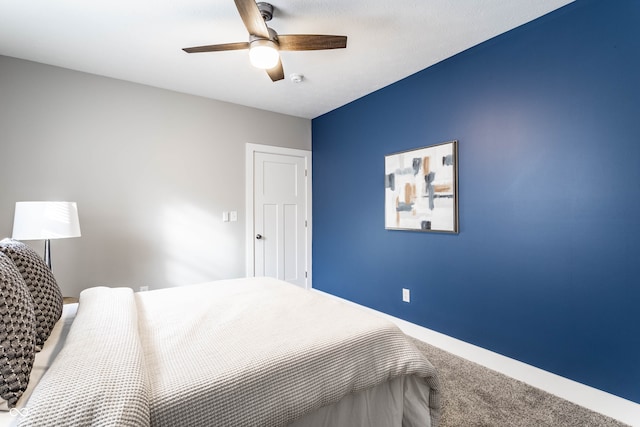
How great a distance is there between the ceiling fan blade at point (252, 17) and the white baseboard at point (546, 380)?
2662 millimetres

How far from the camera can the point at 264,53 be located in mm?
1804

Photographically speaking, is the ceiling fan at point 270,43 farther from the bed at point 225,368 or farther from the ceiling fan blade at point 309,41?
the bed at point 225,368

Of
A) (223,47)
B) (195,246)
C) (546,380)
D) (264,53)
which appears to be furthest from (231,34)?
(546,380)

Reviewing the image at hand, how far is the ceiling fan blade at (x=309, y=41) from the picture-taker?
70.6 inches

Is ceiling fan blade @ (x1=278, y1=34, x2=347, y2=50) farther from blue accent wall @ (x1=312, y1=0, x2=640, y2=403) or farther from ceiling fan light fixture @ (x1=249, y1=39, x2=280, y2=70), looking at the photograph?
blue accent wall @ (x1=312, y1=0, x2=640, y2=403)

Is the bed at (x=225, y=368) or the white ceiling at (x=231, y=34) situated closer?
the bed at (x=225, y=368)

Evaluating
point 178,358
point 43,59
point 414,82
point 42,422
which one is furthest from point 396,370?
point 43,59

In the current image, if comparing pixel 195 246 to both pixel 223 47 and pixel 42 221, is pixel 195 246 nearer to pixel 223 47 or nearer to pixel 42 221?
pixel 42 221

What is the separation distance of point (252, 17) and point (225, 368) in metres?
1.63

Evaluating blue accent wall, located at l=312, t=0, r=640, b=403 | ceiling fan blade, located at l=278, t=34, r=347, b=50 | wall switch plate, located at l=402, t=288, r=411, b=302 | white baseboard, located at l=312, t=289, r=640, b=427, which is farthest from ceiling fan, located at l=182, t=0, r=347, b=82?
white baseboard, located at l=312, t=289, r=640, b=427

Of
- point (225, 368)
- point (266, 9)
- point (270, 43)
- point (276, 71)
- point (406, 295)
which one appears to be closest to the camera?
point (225, 368)

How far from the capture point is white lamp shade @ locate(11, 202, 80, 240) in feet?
6.87

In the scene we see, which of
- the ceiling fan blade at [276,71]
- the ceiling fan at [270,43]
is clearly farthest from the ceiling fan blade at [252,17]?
the ceiling fan blade at [276,71]

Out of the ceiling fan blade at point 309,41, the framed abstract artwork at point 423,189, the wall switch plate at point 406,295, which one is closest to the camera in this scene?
the ceiling fan blade at point 309,41
